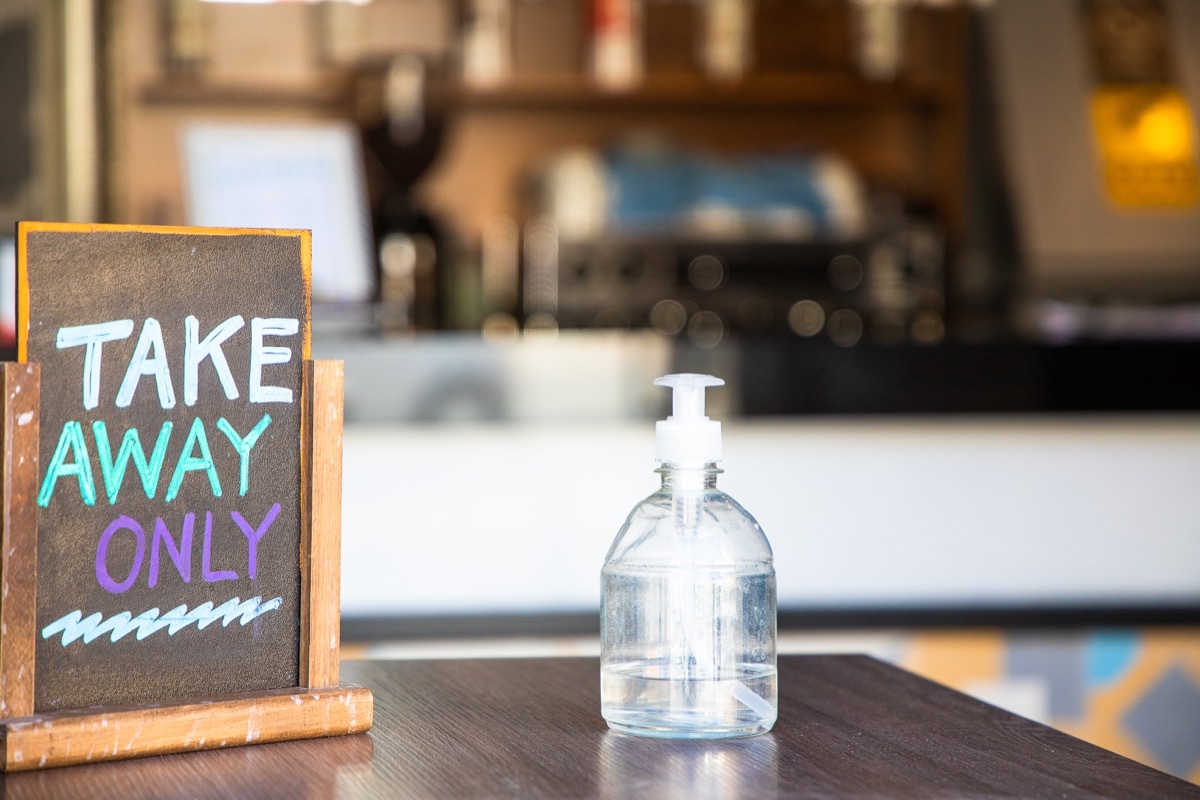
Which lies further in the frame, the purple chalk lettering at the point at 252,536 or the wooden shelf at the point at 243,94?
the wooden shelf at the point at 243,94

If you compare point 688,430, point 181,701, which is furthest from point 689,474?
point 181,701

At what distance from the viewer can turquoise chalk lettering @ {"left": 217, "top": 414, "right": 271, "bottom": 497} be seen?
0.64m

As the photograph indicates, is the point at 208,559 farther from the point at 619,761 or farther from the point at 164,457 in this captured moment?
the point at 619,761

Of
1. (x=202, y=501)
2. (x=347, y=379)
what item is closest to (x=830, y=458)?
(x=347, y=379)

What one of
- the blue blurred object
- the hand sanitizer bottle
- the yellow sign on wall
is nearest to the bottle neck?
the hand sanitizer bottle

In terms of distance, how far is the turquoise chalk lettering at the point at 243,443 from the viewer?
0.64 metres

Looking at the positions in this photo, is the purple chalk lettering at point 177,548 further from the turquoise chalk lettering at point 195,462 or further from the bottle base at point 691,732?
the bottle base at point 691,732

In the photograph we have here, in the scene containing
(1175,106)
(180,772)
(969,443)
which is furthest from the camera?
(1175,106)

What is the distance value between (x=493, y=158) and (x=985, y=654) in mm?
2384

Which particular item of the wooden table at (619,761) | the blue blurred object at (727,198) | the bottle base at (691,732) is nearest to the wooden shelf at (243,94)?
the blue blurred object at (727,198)

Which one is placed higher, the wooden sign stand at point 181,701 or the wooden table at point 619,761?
the wooden sign stand at point 181,701

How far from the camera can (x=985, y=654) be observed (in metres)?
1.75

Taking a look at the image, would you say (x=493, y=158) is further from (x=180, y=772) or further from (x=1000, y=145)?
(x=180, y=772)

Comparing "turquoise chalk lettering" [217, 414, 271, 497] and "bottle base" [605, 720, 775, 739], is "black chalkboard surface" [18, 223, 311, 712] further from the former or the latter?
"bottle base" [605, 720, 775, 739]
